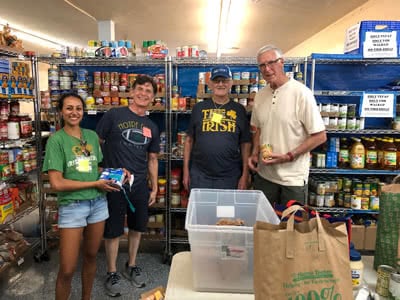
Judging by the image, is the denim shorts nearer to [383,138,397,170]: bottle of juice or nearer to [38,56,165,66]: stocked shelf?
[38,56,165,66]: stocked shelf

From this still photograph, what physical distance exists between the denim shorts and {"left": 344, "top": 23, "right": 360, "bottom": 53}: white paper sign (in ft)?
8.72

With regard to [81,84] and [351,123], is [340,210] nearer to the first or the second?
[351,123]

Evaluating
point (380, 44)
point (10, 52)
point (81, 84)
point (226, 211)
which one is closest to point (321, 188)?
point (380, 44)

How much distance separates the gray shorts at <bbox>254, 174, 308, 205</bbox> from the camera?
7.17ft

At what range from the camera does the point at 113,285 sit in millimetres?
2502

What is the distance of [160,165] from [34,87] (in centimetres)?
145

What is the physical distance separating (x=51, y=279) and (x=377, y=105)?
10.9 feet

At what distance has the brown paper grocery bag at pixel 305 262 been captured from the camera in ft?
3.01

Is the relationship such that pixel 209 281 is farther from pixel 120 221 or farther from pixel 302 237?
pixel 120 221

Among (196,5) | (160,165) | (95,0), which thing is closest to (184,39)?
(196,5)

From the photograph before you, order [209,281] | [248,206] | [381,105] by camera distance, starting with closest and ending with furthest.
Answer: [209,281]
[248,206]
[381,105]

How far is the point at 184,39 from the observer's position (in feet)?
25.0

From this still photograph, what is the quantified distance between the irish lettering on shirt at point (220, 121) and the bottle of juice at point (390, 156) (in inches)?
63.2

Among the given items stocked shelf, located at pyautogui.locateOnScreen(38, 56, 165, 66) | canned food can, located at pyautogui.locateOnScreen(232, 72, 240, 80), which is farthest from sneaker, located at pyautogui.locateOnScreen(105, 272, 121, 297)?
canned food can, located at pyautogui.locateOnScreen(232, 72, 240, 80)
